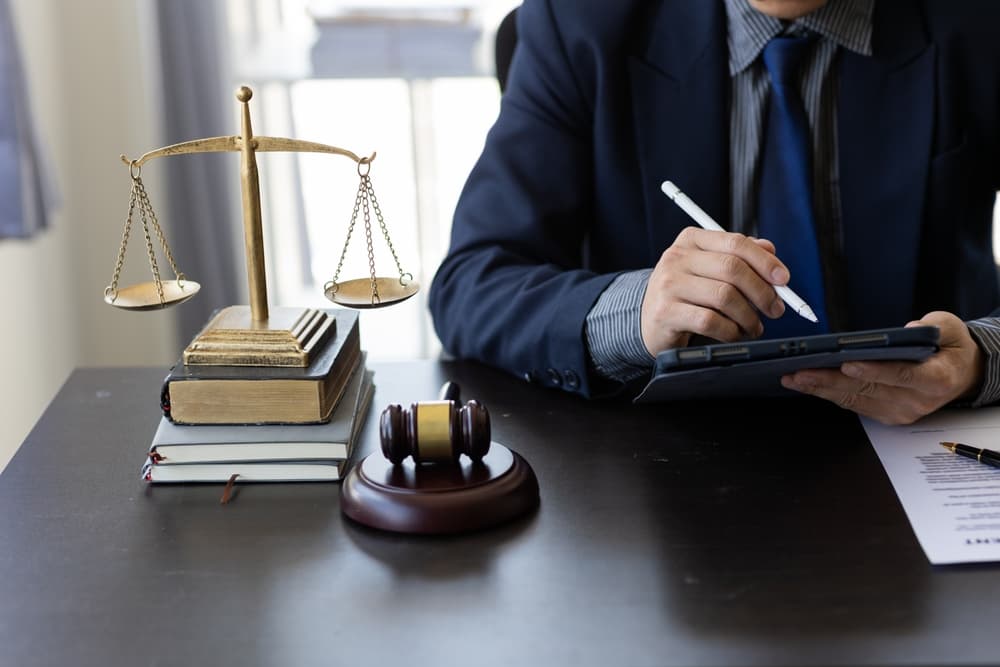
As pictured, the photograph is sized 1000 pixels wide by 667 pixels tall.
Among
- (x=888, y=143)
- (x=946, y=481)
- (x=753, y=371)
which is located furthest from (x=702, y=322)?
(x=888, y=143)

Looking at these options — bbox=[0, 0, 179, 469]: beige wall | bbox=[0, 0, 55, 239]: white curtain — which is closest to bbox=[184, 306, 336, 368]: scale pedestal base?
bbox=[0, 0, 55, 239]: white curtain

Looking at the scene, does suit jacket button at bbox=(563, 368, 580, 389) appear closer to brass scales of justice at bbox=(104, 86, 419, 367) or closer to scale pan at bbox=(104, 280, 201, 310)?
brass scales of justice at bbox=(104, 86, 419, 367)

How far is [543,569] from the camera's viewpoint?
89cm

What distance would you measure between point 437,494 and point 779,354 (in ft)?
1.05

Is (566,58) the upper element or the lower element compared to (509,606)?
upper

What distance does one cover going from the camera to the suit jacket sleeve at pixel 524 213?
4.57ft

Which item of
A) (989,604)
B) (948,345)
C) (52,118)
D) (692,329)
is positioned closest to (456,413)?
(692,329)

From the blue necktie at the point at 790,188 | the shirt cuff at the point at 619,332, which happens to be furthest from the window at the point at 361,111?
the shirt cuff at the point at 619,332

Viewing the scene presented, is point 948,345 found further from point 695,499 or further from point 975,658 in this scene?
point 975,658

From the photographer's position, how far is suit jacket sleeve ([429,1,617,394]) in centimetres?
139

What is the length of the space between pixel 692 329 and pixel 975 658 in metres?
0.50

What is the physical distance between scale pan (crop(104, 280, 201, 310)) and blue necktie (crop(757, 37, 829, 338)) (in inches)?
30.2

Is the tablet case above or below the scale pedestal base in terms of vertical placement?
below

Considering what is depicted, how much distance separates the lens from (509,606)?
836mm
